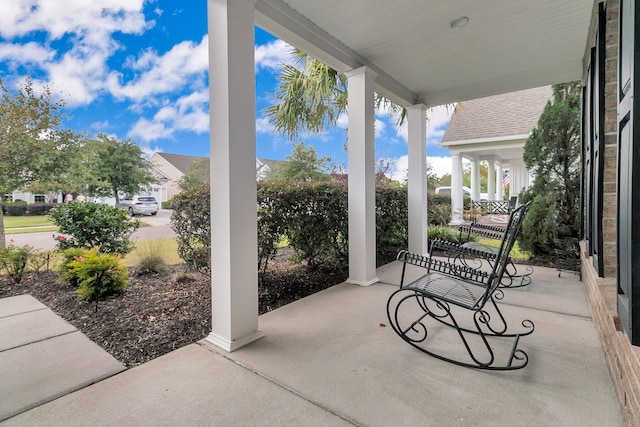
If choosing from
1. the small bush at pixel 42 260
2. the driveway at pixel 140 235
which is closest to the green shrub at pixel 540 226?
the driveway at pixel 140 235

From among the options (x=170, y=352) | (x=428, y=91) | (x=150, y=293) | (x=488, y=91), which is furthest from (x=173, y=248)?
(x=488, y=91)

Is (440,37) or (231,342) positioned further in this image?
(440,37)

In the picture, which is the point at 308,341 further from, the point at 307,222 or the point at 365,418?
the point at 307,222

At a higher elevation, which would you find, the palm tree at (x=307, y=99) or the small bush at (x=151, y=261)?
the palm tree at (x=307, y=99)

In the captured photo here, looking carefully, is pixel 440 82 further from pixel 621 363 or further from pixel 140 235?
pixel 140 235

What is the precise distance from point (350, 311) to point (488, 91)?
4253 mm

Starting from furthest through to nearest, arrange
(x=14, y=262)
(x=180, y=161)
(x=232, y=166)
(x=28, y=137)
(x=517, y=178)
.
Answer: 1. (x=517, y=178)
2. (x=180, y=161)
3. (x=28, y=137)
4. (x=14, y=262)
5. (x=232, y=166)

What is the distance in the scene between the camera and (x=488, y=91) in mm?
4930

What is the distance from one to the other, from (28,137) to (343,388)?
4.97 metres

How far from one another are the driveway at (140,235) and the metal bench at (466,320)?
3018 millimetres

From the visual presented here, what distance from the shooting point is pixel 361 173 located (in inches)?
149

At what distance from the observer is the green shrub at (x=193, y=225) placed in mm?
3465

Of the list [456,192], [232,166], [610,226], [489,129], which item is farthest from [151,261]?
[489,129]

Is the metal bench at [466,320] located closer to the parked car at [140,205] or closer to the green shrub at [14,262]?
the parked car at [140,205]
